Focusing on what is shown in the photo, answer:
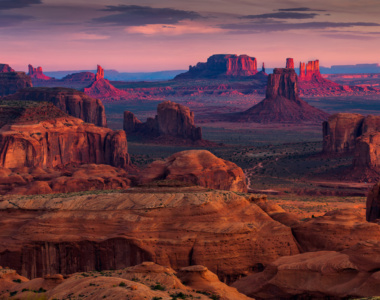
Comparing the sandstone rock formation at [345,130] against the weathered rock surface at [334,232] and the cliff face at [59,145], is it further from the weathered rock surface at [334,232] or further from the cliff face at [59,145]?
the weathered rock surface at [334,232]

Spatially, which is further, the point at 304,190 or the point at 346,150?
the point at 346,150

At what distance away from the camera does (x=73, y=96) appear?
179 m

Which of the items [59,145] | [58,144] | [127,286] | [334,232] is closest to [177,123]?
[59,145]

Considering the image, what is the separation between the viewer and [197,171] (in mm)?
80562

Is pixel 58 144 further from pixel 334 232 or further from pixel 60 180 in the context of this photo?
pixel 334 232

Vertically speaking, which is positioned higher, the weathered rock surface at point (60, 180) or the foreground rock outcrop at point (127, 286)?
the foreground rock outcrop at point (127, 286)

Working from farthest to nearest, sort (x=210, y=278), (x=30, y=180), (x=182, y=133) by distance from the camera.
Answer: (x=182, y=133)
(x=30, y=180)
(x=210, y=278)

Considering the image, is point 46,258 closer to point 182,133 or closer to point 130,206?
point 130,206

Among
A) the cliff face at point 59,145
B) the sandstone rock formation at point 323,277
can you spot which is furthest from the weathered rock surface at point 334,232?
the cliff face at point 59,145

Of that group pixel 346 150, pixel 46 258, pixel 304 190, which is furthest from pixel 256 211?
pixel 346 150

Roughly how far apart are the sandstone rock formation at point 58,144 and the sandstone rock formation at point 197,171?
32.7m

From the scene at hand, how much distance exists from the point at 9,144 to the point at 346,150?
71.9 m

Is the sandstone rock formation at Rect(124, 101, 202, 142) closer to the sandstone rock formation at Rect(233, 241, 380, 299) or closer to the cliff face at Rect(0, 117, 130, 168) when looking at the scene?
the cliff face at Rect(0, 117, 130, 168)

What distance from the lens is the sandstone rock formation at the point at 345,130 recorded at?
448 feet
